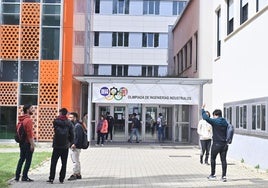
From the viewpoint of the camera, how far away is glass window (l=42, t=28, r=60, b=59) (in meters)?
27.6

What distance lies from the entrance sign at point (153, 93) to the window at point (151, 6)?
1118 inches

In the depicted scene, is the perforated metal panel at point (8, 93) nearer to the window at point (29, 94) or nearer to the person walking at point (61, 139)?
the window at point (29, 94)

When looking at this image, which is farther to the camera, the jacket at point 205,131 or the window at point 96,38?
the window at point 96,38

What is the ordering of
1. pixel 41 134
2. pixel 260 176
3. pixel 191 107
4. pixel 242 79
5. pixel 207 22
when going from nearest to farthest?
pixel 260 176, pixel 242 79, pixel 41 134, pixel 207 22, pixel 191 107

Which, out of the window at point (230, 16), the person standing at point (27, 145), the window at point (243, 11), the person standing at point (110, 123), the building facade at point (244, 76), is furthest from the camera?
the person standing at point (110, 123)

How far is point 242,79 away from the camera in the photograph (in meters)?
20.0

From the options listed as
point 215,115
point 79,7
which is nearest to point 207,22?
point 79,7


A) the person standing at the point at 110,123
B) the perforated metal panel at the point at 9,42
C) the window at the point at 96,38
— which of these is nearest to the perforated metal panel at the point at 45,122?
the perforated metal panel at the point at 9,42

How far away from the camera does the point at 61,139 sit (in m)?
12.7

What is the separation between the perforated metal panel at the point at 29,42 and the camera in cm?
2748

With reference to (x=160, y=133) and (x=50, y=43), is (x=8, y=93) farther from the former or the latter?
(x=160, y=133)

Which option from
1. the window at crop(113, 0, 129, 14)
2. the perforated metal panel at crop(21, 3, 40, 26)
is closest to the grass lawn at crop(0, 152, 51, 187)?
the perforated metal panel at crop(21, 3, 40, 26)

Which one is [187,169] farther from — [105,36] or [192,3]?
[105,36]

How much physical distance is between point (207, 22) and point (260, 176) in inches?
616
